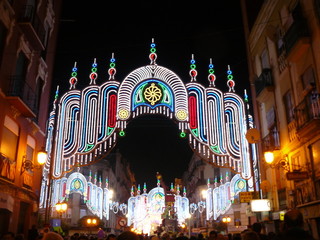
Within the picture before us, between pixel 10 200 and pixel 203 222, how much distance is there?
59.6 metres

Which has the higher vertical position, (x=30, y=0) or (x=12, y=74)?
(x=30, y=0)

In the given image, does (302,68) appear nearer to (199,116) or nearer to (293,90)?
(293,90)

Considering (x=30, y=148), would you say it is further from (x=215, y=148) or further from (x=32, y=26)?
(x=215, y=148)

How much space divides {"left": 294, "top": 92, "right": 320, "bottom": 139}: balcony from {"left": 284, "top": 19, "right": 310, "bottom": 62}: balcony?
2.15 m

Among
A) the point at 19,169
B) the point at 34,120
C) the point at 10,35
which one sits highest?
the point at 10,35

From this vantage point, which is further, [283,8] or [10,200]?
[283,8]

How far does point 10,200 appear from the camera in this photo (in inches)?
579

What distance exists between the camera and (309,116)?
1334cm

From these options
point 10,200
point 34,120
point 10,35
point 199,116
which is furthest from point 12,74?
point 199,116

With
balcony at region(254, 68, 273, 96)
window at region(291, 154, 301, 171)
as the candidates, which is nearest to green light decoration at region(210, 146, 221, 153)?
balcony at region(254, 68, 273, 96)

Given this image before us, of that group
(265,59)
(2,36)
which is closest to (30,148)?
(2,36)

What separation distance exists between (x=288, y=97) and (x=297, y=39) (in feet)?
11.8

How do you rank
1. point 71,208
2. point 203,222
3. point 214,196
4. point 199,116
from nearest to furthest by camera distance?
1. point 199,116
2. point 214,196
3. point 71,208
4. point 203,222

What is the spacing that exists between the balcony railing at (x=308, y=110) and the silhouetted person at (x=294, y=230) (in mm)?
9611
